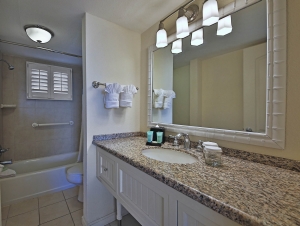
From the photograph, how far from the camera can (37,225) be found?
145 centimetres

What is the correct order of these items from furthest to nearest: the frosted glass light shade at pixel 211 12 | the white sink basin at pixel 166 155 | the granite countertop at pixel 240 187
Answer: the white sink basin at pixel 166 155 < the frosted glass light shade at pixel 211 12 < the granite countertop at pixel 240 187

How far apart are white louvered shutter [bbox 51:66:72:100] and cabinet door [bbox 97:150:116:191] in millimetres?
1870

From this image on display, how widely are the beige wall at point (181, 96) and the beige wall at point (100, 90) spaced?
0.58 metres

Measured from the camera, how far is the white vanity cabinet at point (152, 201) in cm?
53

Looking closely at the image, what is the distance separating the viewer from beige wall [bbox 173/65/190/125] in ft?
4.22

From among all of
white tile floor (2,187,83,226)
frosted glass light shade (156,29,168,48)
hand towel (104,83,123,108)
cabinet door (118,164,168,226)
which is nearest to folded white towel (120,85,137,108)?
hand towel (104,83,123,108)

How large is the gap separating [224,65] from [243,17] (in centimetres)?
31

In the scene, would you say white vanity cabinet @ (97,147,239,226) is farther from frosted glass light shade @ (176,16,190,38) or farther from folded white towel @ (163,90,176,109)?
frosted glass light shade @ (176,16,190,38)

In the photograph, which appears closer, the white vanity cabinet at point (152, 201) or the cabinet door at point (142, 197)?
the white vanity cabinet at point (152, 201)

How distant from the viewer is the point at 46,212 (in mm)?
1641

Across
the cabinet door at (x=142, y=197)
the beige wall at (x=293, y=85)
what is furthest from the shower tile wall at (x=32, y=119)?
the beige wall at (x=293, y=85)

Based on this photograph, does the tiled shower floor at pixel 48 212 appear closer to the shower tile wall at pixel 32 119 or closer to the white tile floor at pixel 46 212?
the white tile floor at pixel 46 212

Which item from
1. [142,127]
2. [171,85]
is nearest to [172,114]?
[171,85]

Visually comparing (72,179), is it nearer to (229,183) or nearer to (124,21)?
(229,183)
